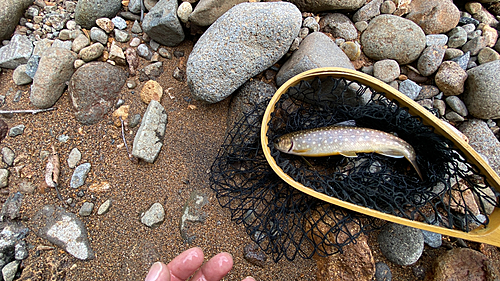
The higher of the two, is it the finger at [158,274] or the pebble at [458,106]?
the pebble at [458,106]

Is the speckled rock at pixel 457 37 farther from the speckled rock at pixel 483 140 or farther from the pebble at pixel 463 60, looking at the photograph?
the speckled rock at pixel 483 140

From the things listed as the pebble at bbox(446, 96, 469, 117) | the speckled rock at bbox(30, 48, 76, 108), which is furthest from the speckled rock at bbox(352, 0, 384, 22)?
the speckled rock at bbox(30, 48, 76, 108)

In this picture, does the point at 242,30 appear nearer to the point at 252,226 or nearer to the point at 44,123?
the point at 252,226

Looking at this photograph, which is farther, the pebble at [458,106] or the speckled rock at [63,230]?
the pebble at [458,106]

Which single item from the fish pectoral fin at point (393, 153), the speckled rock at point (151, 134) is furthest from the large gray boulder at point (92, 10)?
the fish pectoral fin at point (393, 153)

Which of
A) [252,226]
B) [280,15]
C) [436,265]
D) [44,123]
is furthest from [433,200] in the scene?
[44,123]

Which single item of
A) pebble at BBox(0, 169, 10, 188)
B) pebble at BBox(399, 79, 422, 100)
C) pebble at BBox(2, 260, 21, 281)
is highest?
pebble at BBox(399, 79, 422, 100)

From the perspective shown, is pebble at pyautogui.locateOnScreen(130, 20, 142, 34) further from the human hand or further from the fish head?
the human hand

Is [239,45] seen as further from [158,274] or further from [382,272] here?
[382,272]

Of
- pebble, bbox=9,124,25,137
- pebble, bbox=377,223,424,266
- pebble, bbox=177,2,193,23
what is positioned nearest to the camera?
pebble, bbox=377,223,424,266
